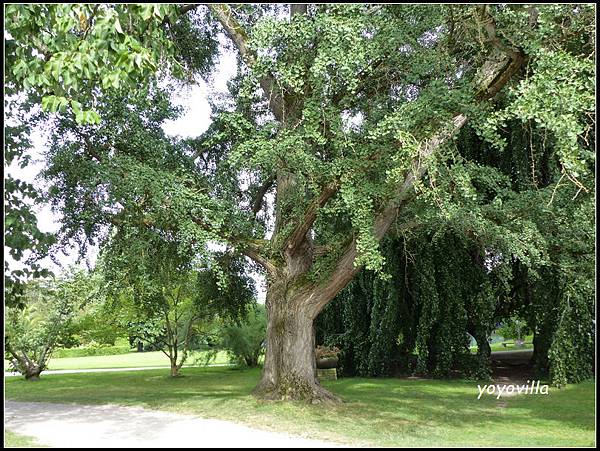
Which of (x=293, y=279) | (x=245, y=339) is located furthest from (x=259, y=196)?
(x=245, y=339)

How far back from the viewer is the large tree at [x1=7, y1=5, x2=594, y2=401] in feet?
21.0

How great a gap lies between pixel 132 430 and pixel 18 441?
57.5 inches

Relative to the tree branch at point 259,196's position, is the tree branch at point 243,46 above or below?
above

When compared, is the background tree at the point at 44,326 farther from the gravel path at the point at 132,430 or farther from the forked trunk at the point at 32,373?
the gravel path at the point at 132,430

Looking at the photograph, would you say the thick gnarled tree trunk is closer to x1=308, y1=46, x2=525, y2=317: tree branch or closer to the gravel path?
x1=308, y1=46, x2=525, y2=317: tree branch

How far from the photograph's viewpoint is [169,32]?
504 inches

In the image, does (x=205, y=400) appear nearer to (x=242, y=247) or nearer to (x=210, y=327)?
(x=242, y=247)

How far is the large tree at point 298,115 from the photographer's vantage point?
640 centimetres

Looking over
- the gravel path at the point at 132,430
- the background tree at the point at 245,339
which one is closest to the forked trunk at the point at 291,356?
the gravel path at the point at 132,430
